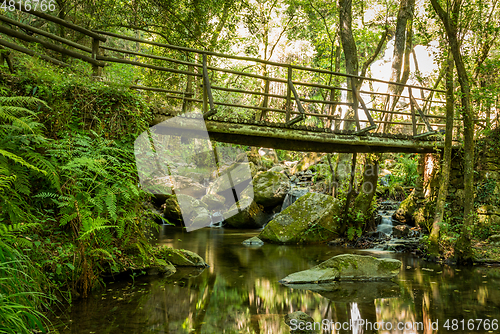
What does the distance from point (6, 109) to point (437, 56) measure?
9391 millimetres

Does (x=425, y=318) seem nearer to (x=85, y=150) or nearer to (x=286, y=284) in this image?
(x=286, y=284)

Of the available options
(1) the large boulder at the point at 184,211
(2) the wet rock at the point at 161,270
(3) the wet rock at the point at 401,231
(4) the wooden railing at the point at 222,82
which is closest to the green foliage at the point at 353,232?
(3) the wet rock at the point at 401,231

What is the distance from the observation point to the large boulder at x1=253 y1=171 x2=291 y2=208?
13359mm

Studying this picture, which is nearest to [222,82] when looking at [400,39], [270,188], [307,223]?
[270,188]

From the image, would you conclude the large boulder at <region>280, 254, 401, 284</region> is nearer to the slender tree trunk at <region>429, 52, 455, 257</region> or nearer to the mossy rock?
the mossy rock

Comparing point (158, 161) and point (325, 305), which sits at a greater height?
point (158, 161)

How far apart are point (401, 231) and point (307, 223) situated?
3.08 metres

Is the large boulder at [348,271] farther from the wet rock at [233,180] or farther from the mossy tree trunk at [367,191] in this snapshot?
the wet rock at [233,180]

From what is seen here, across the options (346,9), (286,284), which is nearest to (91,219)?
(286,284)

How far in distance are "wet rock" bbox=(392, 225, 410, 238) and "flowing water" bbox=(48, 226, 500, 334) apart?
296cm

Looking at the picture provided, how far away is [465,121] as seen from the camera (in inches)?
290

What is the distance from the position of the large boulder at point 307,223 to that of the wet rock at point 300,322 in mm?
5601

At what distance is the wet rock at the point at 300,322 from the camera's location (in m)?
4.05

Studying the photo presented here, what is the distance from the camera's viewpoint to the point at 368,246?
9688 mm
